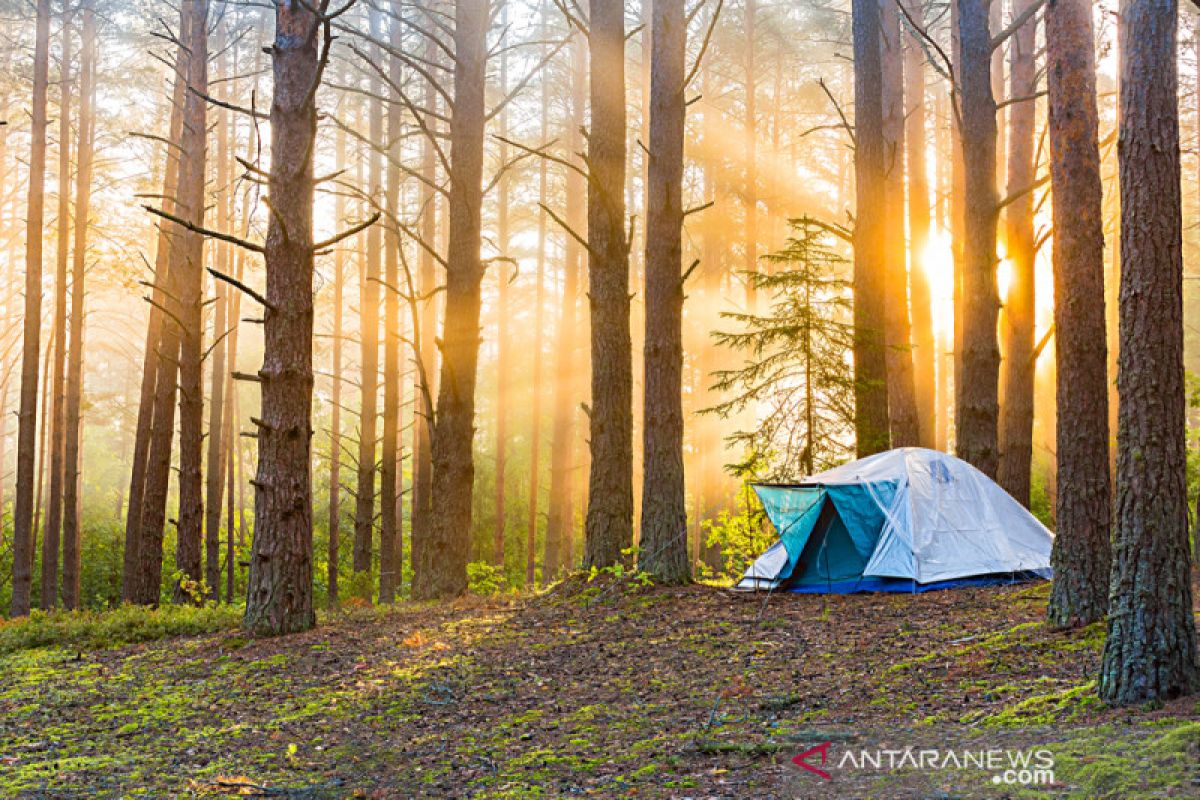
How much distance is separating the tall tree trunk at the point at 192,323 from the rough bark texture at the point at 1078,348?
33.5 feet

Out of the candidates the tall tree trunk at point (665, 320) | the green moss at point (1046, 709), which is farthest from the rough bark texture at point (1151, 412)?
the tall tree trunk at point (665, 320)

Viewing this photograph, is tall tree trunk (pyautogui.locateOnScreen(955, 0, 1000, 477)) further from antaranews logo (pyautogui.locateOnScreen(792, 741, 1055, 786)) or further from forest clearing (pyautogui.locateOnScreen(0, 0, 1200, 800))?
antaranews logo (pyautogui.locateOnScreen(792, 741, 1055, 786))

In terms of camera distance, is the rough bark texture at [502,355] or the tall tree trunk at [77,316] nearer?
the tall tree trunk at [77,316]

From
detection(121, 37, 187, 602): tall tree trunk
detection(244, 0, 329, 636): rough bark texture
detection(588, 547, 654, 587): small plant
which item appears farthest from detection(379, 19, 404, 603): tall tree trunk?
detection(244, 0, 329, 636): rough bark texture

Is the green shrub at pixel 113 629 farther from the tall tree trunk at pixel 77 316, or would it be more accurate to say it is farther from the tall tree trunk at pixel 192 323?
the tall tree trunk at pixel 77 316

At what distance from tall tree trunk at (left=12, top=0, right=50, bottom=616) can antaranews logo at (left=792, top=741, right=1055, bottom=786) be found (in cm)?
1458

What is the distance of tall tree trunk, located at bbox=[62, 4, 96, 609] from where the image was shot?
57.3 ft

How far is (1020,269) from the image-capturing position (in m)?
15.5

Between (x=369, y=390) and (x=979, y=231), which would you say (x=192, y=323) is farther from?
(x=979, y=231)

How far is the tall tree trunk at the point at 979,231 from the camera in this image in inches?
468

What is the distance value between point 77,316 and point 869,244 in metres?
15.0

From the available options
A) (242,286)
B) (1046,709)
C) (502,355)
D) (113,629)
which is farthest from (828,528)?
(502,355)

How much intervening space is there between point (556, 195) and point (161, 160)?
396 inches

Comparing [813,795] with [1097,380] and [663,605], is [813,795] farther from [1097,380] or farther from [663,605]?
[663,605]
